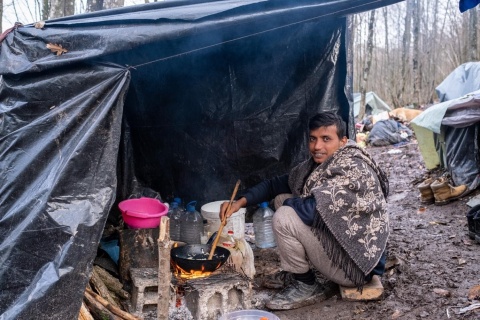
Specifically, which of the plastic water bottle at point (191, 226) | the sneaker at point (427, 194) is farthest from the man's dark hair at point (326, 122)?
the sneaker at point (427, 194)

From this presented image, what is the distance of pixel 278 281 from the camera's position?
4164 mm

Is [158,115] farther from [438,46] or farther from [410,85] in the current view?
[438,46]

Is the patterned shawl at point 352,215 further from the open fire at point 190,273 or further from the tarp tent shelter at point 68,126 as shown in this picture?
the tarp tent shelter at point 68,126

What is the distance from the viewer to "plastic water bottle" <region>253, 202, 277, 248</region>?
5.09 metres

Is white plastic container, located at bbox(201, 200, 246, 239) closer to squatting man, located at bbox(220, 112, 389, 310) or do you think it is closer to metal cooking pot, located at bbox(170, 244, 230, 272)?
metal cooking pot, located at bbox(170, 244, 230, 272)

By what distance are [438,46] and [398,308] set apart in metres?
30.3

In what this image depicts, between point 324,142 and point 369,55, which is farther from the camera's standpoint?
point 369,55

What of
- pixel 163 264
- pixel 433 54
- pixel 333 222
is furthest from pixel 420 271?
pixel 433 54

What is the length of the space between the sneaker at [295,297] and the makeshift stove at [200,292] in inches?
10.9

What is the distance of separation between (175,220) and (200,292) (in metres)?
1.55

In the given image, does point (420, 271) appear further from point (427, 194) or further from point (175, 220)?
point (427, 194)

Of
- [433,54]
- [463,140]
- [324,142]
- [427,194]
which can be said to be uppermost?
[324,142]

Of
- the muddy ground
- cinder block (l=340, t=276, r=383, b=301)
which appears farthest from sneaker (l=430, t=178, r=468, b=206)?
cinder block (l=340, t=276, r=383, b=301)

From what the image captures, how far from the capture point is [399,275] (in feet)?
13.9
